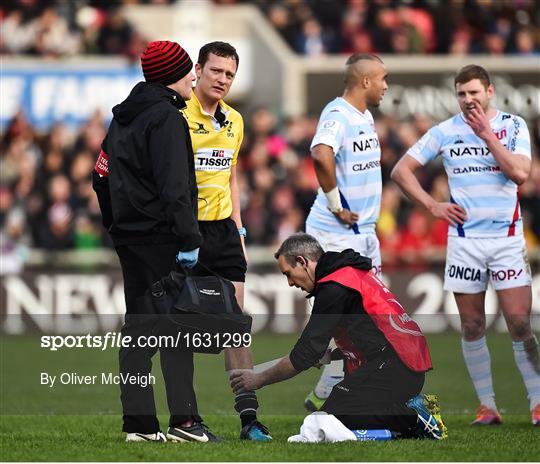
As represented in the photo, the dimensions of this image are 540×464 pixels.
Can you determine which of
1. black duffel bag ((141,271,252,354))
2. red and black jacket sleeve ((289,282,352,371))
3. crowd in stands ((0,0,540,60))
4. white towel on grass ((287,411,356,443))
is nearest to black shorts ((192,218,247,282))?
black duffel bag ((141,271,252,354))

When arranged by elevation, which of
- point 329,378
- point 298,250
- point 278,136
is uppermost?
point 298,250

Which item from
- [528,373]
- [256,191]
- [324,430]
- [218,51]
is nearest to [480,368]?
[528,373]

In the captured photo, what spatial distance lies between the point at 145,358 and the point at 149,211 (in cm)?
92

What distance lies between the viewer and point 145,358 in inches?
332

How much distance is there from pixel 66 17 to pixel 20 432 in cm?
1703

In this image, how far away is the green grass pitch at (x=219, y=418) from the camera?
26.0 ft

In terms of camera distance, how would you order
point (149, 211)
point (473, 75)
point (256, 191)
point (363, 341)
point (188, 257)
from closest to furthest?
point (188, 257) → point (149, 211) → point (363, 341) → point (473, 75) → point (256, 191)

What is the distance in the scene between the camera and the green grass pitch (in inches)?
311

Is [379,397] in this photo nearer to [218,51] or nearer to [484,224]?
[484,224]

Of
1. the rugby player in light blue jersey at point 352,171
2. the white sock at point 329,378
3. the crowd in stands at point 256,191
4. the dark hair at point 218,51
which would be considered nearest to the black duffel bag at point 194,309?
the dark hair at point 218,51

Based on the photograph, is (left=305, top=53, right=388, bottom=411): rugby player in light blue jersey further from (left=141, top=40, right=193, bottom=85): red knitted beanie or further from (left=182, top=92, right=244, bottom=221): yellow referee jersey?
(left=141, top=40, right=193, bottom=85): red knitted beanie

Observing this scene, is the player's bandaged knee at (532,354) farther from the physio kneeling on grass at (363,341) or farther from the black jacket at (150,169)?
the black jacket at (150,169)

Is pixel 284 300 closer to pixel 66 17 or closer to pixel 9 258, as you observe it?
pixel 9 258

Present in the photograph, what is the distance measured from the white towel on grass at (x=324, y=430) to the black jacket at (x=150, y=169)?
1.35m
